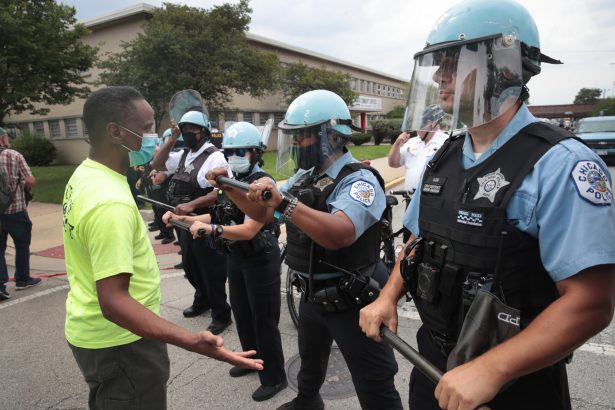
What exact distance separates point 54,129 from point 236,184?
1272 inches

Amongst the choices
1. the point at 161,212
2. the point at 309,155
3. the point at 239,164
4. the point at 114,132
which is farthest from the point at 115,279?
the point at 161,212

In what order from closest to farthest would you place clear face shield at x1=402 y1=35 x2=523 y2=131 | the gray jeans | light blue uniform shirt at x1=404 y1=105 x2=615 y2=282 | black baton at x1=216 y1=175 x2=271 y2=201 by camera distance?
light blue uniform shirt at x1=404 y1=105 x2=615 y2=282
clear face shield at x1=402 y1=35 x2=523 y2=131
the gray jeans
black baton at x1=216 y1=175 x2=271 y2=201

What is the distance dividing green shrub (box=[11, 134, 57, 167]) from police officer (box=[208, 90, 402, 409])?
93.3 ft

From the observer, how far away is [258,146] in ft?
11.5

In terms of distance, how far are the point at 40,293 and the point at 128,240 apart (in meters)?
4.70

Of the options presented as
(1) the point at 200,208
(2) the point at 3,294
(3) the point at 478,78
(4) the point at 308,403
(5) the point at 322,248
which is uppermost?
(3) the point at 478,78

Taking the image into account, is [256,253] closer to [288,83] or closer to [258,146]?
[258,146]

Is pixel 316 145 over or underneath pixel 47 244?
over

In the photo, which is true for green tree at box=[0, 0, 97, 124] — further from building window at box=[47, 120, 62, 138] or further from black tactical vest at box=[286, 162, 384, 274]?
black tactical vest at box=[286, 162, 384, 274]

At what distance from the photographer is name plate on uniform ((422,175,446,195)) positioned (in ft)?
4.95

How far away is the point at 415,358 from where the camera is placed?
1299mm

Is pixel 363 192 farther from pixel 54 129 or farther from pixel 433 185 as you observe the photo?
pixel 54 129

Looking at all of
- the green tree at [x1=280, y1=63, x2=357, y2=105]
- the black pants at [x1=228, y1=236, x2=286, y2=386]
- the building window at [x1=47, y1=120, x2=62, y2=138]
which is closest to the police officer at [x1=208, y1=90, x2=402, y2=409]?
the black pants at [x1=228, y1=236, x2=286, y2=386]

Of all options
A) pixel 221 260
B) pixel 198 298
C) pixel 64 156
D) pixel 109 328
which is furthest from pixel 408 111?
pixel 64 156
